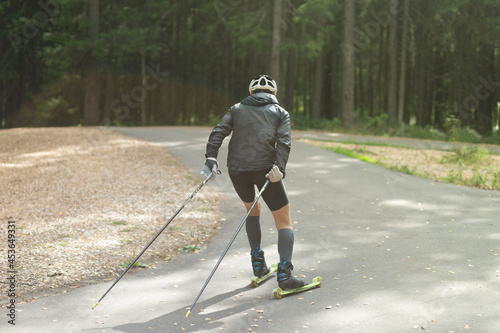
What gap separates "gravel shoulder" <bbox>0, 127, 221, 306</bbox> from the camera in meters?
5.97

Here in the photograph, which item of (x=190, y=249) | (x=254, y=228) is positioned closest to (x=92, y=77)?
(x=190, y=249)

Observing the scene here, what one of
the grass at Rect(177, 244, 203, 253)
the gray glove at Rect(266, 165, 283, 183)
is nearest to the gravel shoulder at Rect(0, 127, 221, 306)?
the grass at Rect(177, 244, 203, 253)

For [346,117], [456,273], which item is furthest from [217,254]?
[346,117]

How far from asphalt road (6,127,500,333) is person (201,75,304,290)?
0.54m

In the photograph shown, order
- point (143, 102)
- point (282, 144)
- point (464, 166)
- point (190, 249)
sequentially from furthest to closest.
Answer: point (143, 102)
point (464, 166)
point (190, 249)
point (282, 144)

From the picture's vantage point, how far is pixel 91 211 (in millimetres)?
8625

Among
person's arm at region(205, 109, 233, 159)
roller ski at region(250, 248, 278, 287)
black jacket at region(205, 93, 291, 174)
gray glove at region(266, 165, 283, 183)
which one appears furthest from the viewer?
roller ski at region(250, 248, 278, 287)

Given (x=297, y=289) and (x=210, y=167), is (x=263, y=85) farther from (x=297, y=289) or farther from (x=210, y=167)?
(x=297, y=289)

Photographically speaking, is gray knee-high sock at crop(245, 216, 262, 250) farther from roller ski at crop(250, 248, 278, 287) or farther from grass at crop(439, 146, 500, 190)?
grass at crop(439, 146, 500, 190)

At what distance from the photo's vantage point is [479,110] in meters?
29.8

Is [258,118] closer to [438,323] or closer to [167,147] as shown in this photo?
[438,323]

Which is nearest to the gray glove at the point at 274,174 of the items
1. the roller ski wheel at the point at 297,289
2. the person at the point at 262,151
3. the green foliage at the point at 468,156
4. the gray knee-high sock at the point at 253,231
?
the person at the point at 262,151

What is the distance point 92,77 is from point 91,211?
71.8 feet

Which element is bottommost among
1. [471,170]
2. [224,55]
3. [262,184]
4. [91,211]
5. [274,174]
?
[91,211]
